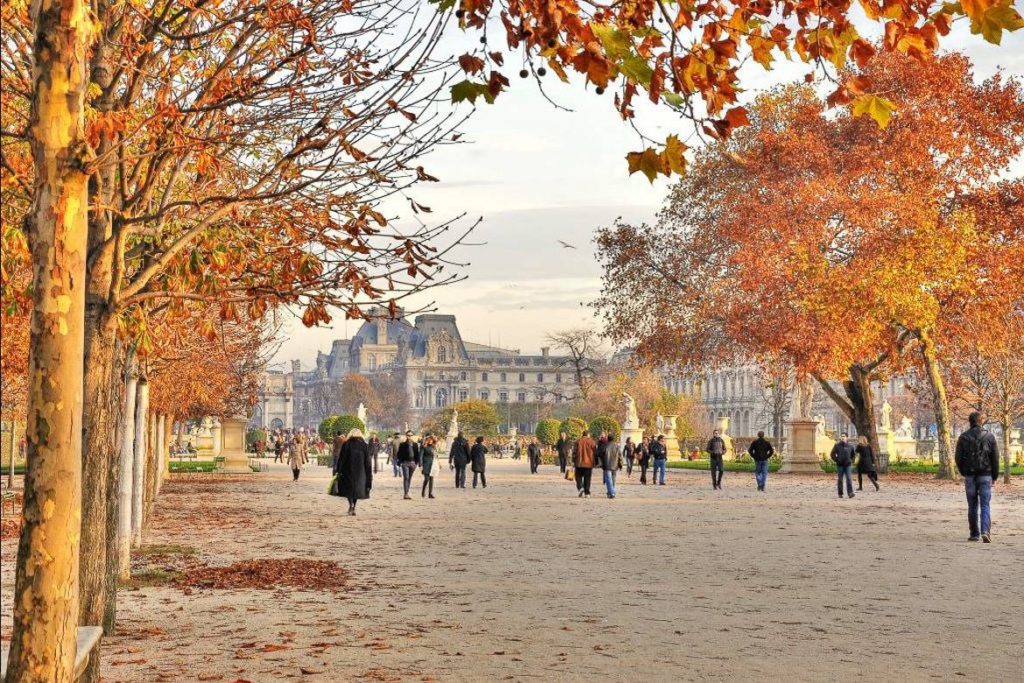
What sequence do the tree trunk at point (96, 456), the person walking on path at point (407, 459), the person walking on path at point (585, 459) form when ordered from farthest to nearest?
the person walking on path at point (407, 459) → the person walking on path at point (585, 459) → the tree trunk at point (96, 456)

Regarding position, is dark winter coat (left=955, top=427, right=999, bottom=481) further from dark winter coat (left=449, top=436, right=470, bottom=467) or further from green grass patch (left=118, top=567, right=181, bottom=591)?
dark winter coat (left=449, top=436, right=470, bottom=467)

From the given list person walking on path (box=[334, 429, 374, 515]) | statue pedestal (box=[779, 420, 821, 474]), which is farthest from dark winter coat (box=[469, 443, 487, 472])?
statue pedestal (box=[779, 420, 821, 474])

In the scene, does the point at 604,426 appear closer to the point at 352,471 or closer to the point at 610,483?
the point at 610,483

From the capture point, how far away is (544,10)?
6.17m

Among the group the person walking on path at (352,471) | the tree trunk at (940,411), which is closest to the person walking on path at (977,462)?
the person walking on path at (352,471)

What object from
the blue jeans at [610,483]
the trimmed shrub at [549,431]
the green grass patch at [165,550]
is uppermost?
the trimmed shrub at [549,431]

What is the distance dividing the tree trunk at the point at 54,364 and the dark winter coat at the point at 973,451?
50.0 ft

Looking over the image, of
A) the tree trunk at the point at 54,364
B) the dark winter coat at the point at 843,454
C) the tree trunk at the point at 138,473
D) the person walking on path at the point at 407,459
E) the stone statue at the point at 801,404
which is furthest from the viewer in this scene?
the stone statue at the point at 801,404

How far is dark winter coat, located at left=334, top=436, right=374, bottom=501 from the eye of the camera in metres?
25.5

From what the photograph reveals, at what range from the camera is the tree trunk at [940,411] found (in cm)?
4053

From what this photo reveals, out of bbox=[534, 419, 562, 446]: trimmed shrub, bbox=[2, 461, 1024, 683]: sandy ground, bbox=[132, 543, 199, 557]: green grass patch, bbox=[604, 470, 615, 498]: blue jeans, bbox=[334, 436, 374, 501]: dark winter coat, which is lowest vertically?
bbox=[2, 461, 1024, 683]: sandy ground

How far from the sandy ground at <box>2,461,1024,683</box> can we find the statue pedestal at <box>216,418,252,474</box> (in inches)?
1182

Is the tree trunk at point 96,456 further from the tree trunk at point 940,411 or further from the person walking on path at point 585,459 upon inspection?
the tree trunk at point 940,411

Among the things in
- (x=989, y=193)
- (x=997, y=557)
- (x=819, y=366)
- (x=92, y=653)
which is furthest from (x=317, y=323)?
(x=989, y=193)
